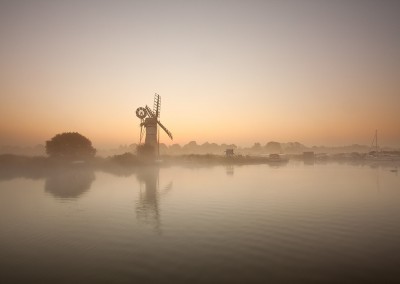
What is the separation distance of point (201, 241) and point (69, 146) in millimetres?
87611

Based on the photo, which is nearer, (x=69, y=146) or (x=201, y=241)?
(x=201, y=241)

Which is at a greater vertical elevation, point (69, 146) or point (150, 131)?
point (150, 131)

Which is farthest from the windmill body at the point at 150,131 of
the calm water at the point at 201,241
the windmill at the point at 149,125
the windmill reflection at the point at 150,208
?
the calm water at the point at 201,241

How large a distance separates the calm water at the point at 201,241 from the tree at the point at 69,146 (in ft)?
210

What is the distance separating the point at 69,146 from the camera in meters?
93.1

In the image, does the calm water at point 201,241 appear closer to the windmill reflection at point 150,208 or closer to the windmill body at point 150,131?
the windmill reflection at point 150,208

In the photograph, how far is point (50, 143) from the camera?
91938mm

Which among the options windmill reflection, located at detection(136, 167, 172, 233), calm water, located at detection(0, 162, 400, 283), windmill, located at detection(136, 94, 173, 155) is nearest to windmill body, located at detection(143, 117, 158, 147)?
windmill, located at detection(136, 94, 173, 155)

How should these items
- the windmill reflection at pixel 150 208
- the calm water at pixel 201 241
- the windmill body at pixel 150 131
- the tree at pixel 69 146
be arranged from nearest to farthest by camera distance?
the calm water at pixel 201 241, the windmill reflection at pixel 150 208, the tree at pixel 69 146, the windmill body at pixel 150 131

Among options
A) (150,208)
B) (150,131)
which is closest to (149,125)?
(150,131)

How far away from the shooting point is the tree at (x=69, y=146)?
91.7m

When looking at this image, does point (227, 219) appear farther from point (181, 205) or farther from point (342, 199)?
point (342, 199)

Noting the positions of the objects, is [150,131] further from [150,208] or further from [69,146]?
[150,208]

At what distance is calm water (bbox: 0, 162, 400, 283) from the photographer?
12523 mm
